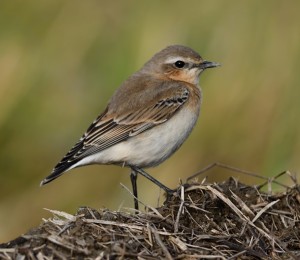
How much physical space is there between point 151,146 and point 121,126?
0.39m

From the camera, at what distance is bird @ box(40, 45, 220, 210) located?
31.8ft

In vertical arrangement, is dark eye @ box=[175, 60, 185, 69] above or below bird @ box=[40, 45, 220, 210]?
above

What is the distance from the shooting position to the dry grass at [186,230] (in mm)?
6512

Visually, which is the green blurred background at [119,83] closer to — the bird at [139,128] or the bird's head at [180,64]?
the bird's head at [180,64]

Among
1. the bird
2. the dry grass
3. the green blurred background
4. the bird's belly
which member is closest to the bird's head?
the bird

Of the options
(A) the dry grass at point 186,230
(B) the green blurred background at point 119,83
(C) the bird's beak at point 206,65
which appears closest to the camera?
(A) the dry grass at point 186,230

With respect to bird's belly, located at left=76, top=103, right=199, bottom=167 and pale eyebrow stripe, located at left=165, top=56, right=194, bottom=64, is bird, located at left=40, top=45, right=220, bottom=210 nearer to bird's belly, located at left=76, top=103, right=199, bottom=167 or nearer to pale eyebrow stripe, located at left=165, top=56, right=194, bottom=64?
bird's belly, located at left=76, top=103, right=199, bottom=167

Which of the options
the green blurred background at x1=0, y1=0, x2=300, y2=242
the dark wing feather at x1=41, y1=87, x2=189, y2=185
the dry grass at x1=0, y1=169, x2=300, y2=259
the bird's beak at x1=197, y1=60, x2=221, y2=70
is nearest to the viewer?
the dry grass at x1=0, y1=169, x2=300, y2=259

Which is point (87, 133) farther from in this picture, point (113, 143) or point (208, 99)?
point (208, 99)

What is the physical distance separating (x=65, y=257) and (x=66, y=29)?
6.38 meters

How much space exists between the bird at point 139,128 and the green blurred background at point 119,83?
56.4 inches

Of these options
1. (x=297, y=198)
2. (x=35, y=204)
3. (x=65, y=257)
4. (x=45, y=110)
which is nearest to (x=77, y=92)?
(x=45, y=110)

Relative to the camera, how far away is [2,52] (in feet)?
38.0

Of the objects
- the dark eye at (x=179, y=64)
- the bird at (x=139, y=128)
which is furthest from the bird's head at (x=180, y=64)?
the bird at (x=139, y=128)
